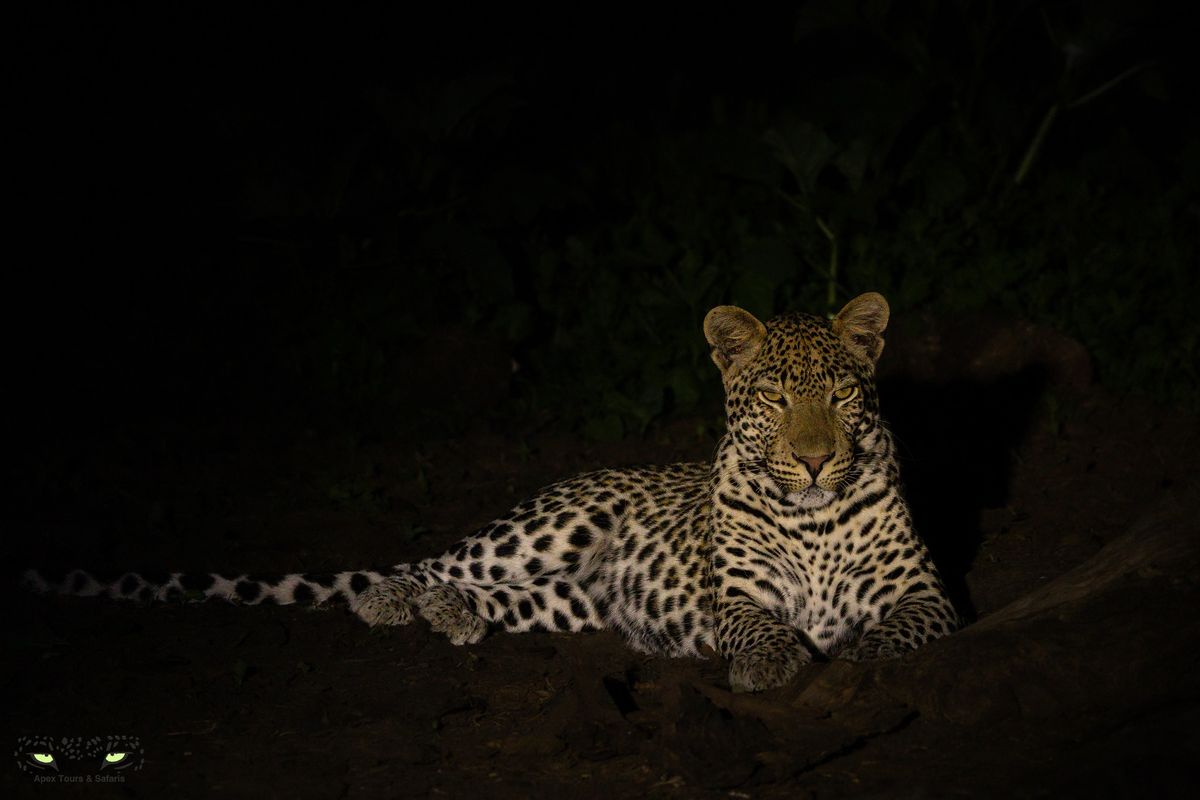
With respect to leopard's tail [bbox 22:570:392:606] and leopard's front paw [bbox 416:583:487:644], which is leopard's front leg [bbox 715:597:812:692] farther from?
leopard's tail [bbox 22:570:392:606]

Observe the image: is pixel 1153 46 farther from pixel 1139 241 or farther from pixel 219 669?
pixel 219 669

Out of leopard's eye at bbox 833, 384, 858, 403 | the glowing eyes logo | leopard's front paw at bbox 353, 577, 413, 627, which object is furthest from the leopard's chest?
the glowing eyes logo

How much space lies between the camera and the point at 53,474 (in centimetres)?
854

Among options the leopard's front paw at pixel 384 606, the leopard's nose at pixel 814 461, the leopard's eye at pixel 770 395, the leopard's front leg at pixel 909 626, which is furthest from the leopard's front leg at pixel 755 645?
the leopard's front paw at pixel 384 606

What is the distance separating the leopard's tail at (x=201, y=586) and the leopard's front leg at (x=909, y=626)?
8.36ft

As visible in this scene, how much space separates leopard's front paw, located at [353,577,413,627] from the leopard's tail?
0.44 ft

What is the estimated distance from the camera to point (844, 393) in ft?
18.6

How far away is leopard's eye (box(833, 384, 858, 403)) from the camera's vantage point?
5.65m

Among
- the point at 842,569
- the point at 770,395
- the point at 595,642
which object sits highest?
the point at 770,395

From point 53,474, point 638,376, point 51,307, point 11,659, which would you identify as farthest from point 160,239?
point 11,659

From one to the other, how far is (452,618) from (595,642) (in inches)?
27.2

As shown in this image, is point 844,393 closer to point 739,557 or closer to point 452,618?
point 739,557

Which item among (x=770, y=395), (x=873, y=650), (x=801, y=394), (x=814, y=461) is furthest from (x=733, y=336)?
(x=873, y=650)

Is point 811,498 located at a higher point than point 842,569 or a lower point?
higher
